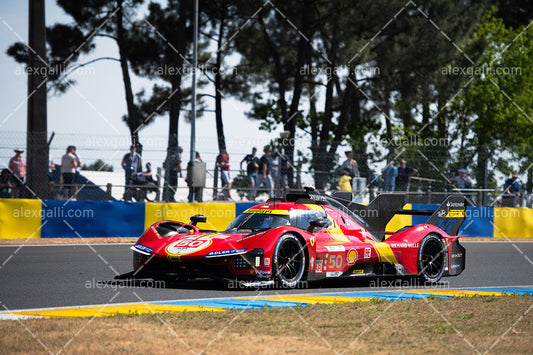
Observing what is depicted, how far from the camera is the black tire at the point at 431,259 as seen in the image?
1031 centimetres

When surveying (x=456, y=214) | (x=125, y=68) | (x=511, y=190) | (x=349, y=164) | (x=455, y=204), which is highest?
(x=125, y=68)

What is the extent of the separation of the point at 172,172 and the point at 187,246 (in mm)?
8869

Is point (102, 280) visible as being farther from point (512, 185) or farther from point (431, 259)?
point (512, 185)

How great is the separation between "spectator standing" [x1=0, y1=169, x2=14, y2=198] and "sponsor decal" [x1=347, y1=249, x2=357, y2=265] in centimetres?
894

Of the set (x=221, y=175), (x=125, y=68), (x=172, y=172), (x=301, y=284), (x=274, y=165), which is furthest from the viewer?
(x=125, y=68)

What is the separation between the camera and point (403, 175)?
1952 centimetres

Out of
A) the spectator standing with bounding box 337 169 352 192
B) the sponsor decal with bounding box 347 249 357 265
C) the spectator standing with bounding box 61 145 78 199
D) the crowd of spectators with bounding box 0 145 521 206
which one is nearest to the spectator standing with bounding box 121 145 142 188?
the crowd of spectators with bounding box 0 145 521 206

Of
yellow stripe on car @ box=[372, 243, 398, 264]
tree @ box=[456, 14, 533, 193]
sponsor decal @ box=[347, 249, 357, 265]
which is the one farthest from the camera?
tree @ box=[456, 14, 533, 193]

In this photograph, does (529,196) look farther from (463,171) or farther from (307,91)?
(307,91)

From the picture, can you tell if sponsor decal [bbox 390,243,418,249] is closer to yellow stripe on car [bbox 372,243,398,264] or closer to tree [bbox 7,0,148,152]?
yellow stripe on car [bbox 372,243,398,264]

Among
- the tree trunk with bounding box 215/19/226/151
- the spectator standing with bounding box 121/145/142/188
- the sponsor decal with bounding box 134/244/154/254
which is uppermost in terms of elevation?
the tree trunk with bounding box 215/19/226/151

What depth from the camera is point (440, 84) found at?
99.8 feet

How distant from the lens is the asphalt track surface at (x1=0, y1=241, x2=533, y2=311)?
26.8ft

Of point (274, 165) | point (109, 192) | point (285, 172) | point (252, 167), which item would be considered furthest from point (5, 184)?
point (285, 172)
